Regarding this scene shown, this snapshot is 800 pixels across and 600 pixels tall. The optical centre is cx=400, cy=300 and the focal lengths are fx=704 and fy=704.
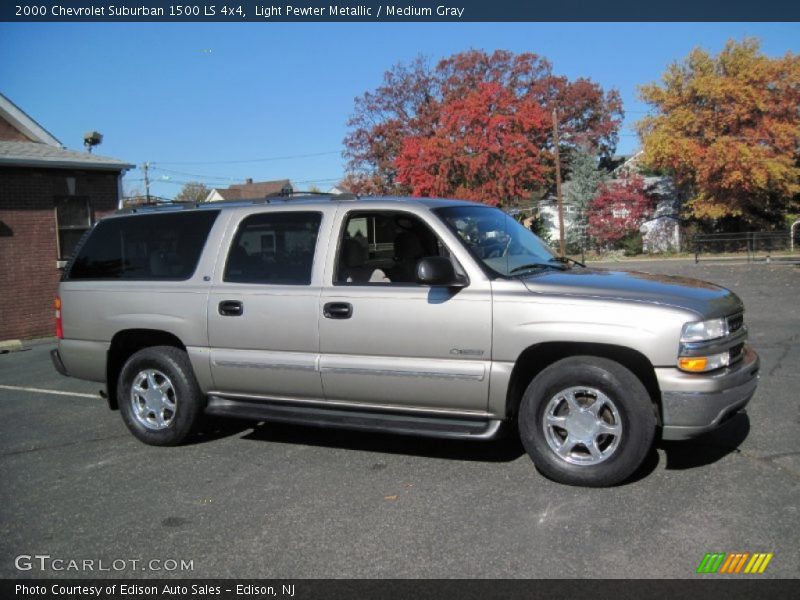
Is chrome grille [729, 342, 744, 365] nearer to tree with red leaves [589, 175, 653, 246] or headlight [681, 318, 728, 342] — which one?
headlight [681, 318, 728, 342]

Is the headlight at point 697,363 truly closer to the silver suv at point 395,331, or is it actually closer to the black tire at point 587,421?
the silver suv at point 395,331

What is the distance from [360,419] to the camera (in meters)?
4.96

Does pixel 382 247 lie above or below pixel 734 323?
above

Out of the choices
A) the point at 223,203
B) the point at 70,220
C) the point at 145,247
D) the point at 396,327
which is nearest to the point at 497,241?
the point at 396,327

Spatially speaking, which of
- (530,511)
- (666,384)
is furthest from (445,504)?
(666,384)

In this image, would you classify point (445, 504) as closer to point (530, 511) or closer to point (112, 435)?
point (530, 511)

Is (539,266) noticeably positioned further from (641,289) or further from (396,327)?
(396,327)

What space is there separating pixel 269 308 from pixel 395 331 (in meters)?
1.03

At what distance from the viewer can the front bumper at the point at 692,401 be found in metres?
4.11

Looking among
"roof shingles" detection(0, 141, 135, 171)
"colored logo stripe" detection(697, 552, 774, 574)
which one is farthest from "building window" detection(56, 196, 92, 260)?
"colored logo stripe" detection(697, 552, 774, 574)

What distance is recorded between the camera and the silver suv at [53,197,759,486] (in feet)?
14.0

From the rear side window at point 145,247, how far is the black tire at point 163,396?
25.9 inches

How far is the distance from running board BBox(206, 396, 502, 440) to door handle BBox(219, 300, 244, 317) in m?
0.70

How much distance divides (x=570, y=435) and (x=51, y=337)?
1294 cm
